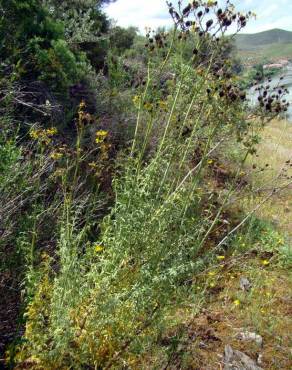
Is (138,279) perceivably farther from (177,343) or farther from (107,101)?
(107,101)

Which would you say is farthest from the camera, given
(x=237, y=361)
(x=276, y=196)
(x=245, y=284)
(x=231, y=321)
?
(x=276, y=196)

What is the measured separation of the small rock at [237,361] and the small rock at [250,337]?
0.65ft

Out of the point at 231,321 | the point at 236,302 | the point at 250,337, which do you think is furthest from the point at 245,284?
the point at 250,337

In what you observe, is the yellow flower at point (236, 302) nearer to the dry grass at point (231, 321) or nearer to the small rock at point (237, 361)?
the dry grass at point (231, 321)

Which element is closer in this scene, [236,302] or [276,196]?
[236,302]

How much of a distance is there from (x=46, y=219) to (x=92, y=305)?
1055 millimetres

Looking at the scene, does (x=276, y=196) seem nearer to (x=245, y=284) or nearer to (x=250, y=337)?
(x=245, y=284)

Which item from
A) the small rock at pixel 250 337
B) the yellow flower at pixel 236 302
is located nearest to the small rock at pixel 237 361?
the small rock at pixel 250 337

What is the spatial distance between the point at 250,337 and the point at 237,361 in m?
0.34

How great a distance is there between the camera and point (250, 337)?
10.5 ft

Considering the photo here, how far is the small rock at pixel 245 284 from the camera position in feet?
12.7

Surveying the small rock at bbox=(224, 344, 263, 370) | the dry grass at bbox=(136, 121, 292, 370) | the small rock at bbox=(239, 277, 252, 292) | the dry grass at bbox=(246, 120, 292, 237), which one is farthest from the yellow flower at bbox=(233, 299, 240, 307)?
the dry grass at bbox=(246, 120, 292, 237)

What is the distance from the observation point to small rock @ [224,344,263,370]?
2.85 m

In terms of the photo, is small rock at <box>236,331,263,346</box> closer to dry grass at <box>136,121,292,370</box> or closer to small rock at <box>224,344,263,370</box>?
dry grass at <box>136,121,292,370</box>
